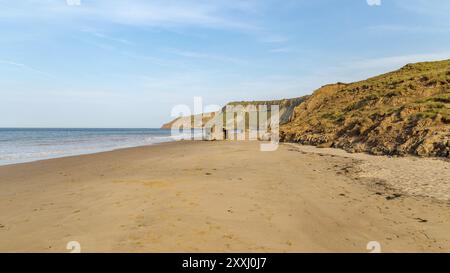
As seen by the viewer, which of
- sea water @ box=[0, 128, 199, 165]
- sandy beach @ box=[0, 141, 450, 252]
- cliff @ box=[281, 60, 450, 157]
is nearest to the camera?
sandy beach @ box=[0, 141, 450, 252]

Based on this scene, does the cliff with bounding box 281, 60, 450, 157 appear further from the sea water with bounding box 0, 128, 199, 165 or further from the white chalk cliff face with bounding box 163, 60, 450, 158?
the sea water with bounding box 0, 128, 199, 165

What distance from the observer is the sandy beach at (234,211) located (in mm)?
5332

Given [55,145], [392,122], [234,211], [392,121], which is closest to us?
[234,211]

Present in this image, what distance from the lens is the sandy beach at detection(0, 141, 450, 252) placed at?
5.33 m

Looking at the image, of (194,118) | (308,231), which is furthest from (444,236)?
(194,118)

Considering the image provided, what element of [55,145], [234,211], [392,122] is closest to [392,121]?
[392,122]

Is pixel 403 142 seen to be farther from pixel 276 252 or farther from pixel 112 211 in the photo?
pixel 112 211

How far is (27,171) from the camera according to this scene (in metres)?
14.3

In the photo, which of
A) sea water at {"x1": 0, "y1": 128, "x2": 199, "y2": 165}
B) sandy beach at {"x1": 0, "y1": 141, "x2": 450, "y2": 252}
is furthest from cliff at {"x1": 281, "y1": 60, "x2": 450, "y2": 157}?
sea water at {"x1": 0, "y1": 128, "x2": 199, "y2": 165}

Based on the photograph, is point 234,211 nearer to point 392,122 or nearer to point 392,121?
point 392,122

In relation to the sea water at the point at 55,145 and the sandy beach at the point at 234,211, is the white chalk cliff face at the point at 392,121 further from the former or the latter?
the sea water at the point at 55,145

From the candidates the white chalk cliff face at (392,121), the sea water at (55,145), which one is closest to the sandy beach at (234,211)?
the white chalk cliff face at (392,121)

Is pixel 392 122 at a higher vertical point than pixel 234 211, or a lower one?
higher

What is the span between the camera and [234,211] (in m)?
7.20
